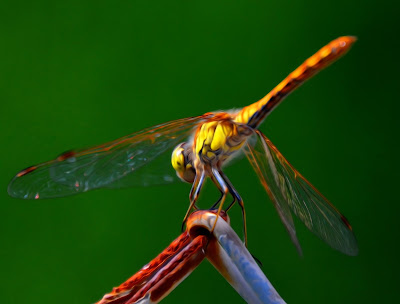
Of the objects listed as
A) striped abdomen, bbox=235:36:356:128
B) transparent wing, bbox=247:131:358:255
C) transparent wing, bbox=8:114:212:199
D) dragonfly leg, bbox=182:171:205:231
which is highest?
transparent wing, bbox=8:114:212:199

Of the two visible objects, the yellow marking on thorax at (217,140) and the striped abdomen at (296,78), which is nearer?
the striped abdomen at (296,78)

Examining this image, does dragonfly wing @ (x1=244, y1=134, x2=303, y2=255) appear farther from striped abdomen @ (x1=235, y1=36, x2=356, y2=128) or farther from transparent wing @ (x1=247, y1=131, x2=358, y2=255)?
striped abdomen @ (x1=235, y1=36, x2=356, y2=128)

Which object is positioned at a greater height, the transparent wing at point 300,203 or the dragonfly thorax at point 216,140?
the dragonfly thorax at point 216,140

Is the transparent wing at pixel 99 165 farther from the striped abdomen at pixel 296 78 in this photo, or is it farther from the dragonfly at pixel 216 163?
the striped abdomen at pixel 296 78

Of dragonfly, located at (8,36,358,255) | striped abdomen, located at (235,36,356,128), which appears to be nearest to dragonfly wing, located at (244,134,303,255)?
dragonfly, located at (8,36,358,255)

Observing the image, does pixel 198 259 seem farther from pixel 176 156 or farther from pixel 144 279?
pixel 176 156

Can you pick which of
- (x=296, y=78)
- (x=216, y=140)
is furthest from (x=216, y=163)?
(x=296, y=78)

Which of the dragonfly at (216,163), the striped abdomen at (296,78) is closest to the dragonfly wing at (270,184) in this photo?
the dragonfly at (216,163)

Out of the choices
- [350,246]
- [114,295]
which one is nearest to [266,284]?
[114,295]
